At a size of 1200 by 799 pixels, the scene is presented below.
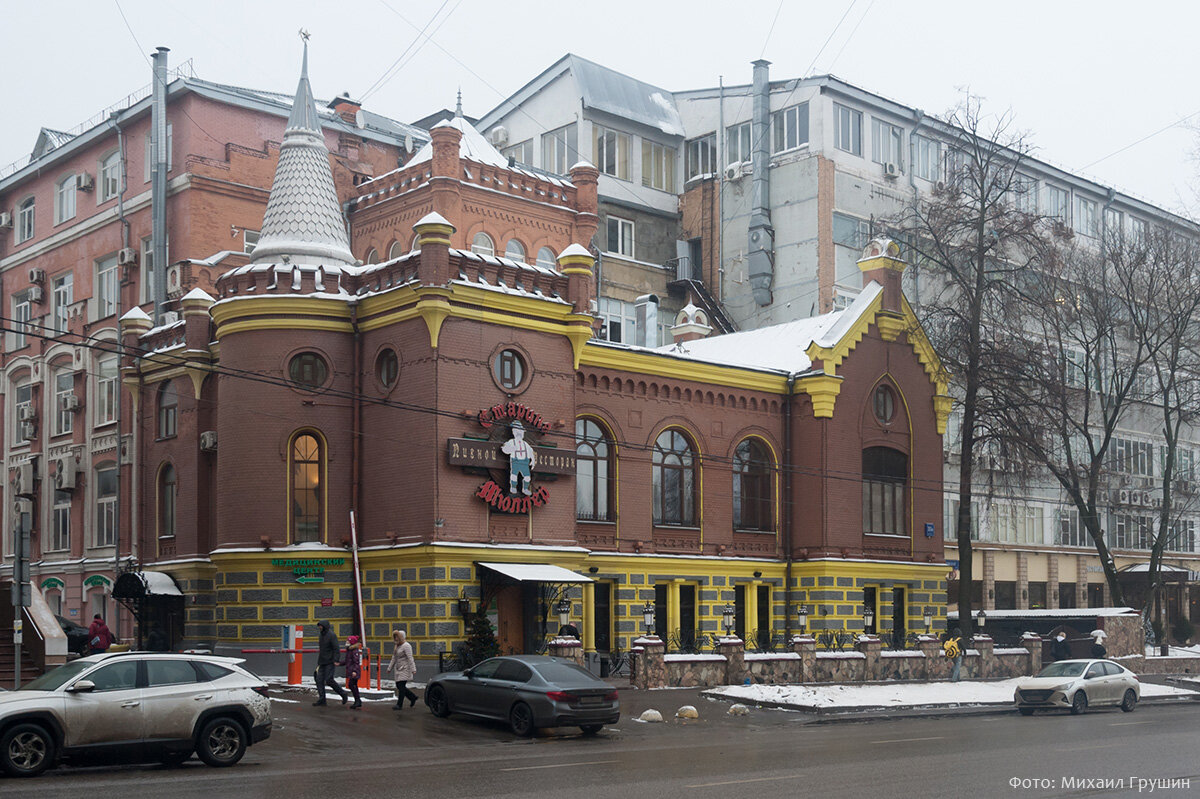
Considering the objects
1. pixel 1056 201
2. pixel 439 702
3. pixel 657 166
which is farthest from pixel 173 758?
pixel 1056 201

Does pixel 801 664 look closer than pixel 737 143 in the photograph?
Yes

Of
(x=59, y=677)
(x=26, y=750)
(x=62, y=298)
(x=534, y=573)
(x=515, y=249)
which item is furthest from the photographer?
(x=62, y=298)

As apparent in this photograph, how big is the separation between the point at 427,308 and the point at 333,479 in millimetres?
5304

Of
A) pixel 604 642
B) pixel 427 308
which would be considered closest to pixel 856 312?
pixel 604 642

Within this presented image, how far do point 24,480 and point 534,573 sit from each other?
25872 millimetres

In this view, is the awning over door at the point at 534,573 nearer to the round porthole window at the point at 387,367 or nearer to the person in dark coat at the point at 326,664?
the round porthole window at the point at 387,367

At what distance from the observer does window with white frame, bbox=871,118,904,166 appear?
6150 centimetres

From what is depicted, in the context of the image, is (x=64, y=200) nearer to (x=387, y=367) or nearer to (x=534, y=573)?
(x=387, y=367)

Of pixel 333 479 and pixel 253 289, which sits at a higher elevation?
pixel 253 289

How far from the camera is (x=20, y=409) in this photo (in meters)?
52.3

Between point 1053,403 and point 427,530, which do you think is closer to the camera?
point 427,530

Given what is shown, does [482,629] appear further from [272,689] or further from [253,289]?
[253,289]

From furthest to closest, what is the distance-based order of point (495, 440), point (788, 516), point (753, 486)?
1. point (788, 516)
2. point (753, 486)
3. point (495, 440)

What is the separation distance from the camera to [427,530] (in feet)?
109
